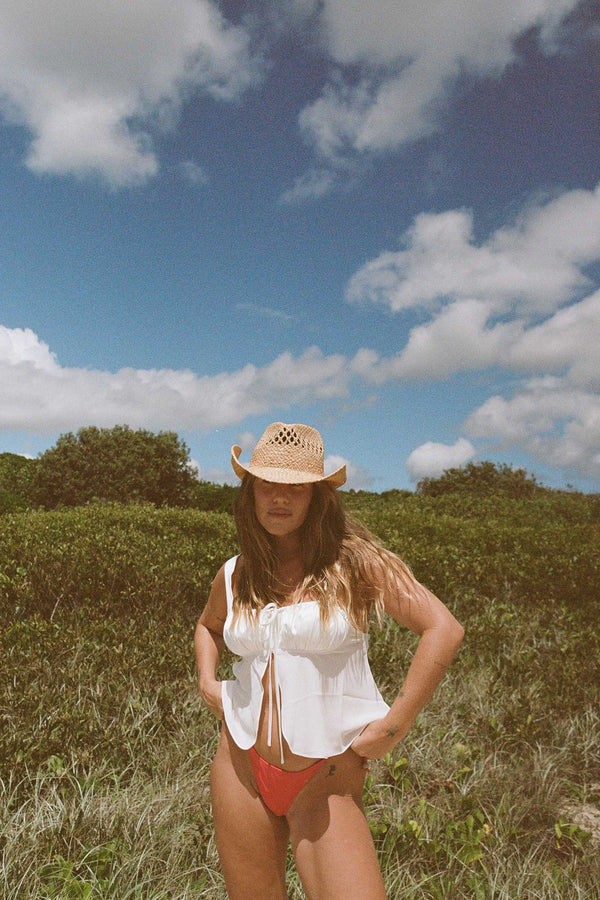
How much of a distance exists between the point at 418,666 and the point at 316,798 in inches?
22.2

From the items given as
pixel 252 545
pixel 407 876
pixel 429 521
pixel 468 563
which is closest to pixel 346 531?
pixel 252 545

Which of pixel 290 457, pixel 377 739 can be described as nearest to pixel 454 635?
pixel 377 739

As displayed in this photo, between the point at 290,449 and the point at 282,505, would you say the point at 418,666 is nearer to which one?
the point at 282,505

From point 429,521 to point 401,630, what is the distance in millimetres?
3540

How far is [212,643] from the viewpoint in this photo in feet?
9.06

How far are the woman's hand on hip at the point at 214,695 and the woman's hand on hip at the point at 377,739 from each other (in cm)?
55

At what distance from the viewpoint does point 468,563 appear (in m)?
7.77

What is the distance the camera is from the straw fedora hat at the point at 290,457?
2381 millimetres

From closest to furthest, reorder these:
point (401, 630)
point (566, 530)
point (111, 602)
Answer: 1. point (111, 602)
2. point (401, 630)
3. point (566, 530)

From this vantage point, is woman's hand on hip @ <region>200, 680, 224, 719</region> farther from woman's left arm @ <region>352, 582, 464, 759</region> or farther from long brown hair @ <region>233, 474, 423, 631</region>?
woman's left arm @ <region>352, 582, 464, 759</region>

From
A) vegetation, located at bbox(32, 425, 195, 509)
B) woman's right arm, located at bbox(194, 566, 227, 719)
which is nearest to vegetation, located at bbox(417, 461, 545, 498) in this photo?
vegetation, located at bbox(32, 425, 195, 509)

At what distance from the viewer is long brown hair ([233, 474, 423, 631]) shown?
2.28 metres

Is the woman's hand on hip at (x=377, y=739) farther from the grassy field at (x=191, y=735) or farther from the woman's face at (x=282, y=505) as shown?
the grassy field at (x=191, y=735)

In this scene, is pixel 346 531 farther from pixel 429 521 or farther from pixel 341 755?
pixel 429 521
